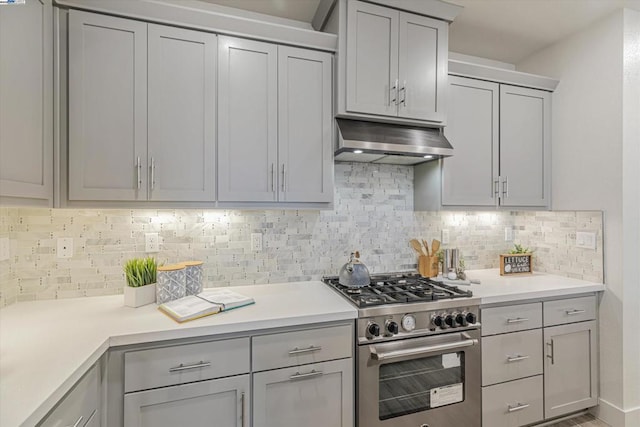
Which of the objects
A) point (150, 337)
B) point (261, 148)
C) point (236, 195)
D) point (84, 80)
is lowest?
point (150, 337)

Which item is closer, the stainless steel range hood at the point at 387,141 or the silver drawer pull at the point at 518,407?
the stainless steel range hood at the point at 387,141

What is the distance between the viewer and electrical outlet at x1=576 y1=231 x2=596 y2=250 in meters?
2.26

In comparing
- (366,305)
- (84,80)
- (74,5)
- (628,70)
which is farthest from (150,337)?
(628,70)

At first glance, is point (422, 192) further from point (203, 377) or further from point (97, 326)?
point (97, 326)

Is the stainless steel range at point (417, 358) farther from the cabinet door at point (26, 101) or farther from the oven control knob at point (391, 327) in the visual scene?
the cabinet door at point (26, 101)

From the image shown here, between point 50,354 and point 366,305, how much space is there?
1328mm

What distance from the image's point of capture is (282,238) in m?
2.18

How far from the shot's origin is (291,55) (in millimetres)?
1849

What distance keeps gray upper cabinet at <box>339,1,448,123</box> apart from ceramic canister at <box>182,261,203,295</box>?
133cm

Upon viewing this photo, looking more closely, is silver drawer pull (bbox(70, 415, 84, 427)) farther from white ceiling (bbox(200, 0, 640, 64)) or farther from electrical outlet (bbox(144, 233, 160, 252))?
white ceiling (bbox(200, 0, 640, 64))

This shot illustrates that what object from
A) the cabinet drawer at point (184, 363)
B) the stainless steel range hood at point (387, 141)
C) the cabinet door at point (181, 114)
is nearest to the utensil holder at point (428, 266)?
the stainless steel range hood at point (387, 141)

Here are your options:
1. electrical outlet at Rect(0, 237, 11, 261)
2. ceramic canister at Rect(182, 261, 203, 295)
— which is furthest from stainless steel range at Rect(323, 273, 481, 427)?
electrical outlet at Rect(0, 237, 11, 261)

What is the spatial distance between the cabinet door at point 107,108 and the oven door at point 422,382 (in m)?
1.53

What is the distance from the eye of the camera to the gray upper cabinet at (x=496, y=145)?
88.4 inches
